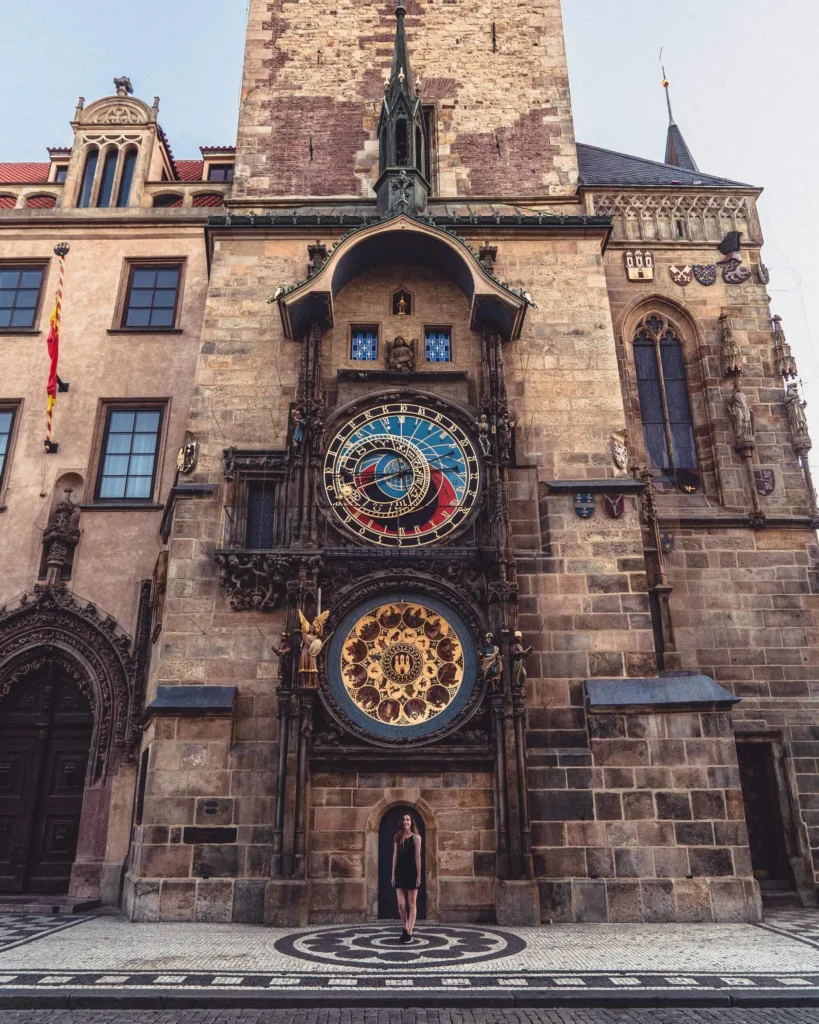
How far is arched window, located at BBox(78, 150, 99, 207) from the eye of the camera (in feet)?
58.3

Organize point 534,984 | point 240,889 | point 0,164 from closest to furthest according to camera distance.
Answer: point 534,984
point 240,889
point 0,164

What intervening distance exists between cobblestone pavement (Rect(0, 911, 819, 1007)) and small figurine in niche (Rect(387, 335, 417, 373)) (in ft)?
25.9

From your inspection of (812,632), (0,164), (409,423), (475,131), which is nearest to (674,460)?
(812,632)

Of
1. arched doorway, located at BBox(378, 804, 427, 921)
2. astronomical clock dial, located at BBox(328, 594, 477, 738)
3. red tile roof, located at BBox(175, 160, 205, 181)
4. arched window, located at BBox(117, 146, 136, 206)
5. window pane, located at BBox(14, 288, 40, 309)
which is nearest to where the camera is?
arched doorway, located at BBox(378, 804, 427, 921)

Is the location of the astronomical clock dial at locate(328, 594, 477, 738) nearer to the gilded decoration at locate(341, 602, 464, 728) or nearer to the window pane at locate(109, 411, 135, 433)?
the gilded decoration at locate(341, 602, 464, 728)

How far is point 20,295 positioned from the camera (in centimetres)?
1683

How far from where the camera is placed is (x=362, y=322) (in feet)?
44.1

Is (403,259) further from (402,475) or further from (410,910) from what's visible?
(410,910)

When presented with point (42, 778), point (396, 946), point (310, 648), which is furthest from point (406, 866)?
point (42, 778)

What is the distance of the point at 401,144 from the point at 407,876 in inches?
493

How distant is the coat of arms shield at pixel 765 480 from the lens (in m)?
14.1

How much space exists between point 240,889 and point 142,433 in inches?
343

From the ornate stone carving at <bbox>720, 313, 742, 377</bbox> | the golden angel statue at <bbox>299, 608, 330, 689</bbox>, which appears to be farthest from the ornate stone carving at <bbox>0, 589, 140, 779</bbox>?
the ornate stone carving at <bbox>720, 313, 742, 377</bbox>

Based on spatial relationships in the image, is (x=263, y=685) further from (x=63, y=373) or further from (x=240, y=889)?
(x=63, y=373)
